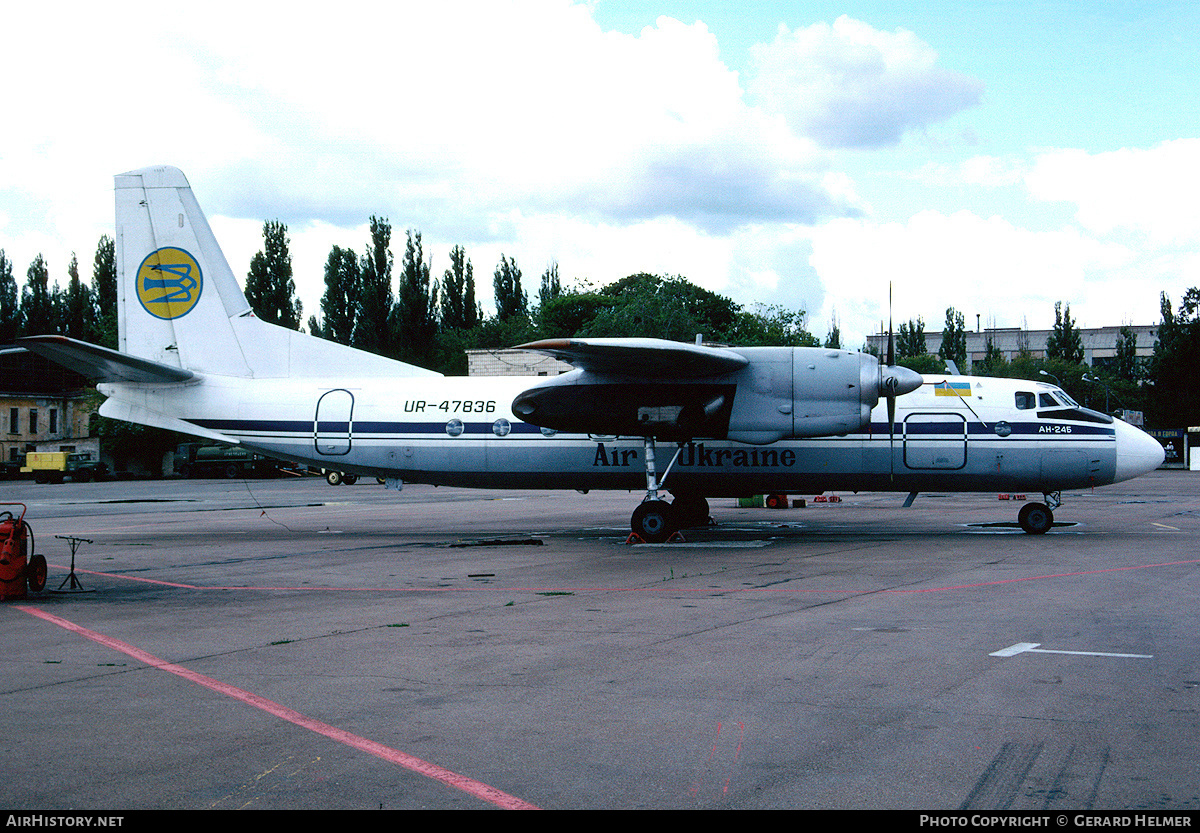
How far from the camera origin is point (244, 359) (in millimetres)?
22062

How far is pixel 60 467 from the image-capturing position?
199 ft

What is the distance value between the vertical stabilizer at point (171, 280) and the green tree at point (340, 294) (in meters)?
51.3

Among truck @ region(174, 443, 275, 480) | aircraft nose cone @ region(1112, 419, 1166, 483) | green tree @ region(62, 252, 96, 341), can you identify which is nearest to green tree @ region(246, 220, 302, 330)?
truck @ region(174, 443, 275, 480)

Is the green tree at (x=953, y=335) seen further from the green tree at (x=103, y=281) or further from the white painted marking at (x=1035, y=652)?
the white painted marking at (x=1035, y=652)

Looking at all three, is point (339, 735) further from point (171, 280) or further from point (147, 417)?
point (171, 280)

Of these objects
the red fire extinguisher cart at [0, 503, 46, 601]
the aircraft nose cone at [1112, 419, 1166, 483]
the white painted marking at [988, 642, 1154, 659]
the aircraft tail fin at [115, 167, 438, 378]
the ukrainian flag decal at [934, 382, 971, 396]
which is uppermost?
the aircraft tail fin at [115, 167, 438, 378]

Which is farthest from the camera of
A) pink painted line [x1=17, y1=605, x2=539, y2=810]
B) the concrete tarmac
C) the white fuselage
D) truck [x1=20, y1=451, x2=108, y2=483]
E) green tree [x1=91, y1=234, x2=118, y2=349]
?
green tree [x1=91, y1=234, x2=118, y2=349]

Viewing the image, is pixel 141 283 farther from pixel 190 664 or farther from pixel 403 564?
pixel 190 664

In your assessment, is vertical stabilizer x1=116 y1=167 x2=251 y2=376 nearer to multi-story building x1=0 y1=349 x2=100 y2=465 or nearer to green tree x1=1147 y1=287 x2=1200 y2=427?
multi-story building x1=0 y1=349 x2=100 y2=465

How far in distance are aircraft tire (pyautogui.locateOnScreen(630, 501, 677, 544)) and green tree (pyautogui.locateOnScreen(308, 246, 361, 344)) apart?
5755 cm

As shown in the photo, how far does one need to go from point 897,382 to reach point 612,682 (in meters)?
13.1

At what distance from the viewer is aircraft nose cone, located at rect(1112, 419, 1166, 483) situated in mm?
19719

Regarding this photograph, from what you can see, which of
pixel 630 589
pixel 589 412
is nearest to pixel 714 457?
pixel 589 412
